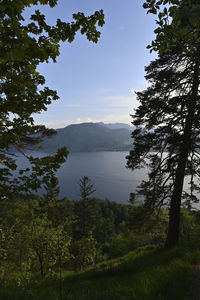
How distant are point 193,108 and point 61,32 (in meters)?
6.87

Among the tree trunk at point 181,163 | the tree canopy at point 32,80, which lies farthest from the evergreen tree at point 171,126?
the tree canopy at point 32,80

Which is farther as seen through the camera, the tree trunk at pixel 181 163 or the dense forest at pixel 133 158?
the tree trunk at pixel 181 163

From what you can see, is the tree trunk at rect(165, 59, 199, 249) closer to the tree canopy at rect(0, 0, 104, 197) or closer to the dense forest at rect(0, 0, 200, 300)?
the dense forest at rect(0, 0, 200, 300)

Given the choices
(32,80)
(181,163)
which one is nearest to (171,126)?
(181,163)

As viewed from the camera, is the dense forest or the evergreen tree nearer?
the dense forest

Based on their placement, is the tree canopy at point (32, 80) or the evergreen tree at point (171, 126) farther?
the evergreen tree at point (171, 126)

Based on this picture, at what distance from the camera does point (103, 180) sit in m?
130

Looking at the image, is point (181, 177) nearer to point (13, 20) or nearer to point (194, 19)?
point (194, 19)

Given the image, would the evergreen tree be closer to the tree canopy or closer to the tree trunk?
the tree trunk

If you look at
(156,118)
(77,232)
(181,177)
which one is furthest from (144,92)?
(77,232)

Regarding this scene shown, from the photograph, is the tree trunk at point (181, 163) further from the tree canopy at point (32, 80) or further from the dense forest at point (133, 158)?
the tree canopy at point (32, 80)

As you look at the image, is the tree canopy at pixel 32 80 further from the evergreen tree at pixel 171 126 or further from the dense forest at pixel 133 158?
the evergreen tree at pixel 171 126

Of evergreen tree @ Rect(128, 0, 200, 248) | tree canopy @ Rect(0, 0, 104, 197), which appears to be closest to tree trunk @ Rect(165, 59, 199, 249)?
evergreen tree @ Rect(128, 0, 200, 248)

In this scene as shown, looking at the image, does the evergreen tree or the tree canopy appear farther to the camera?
the evergreen tree
